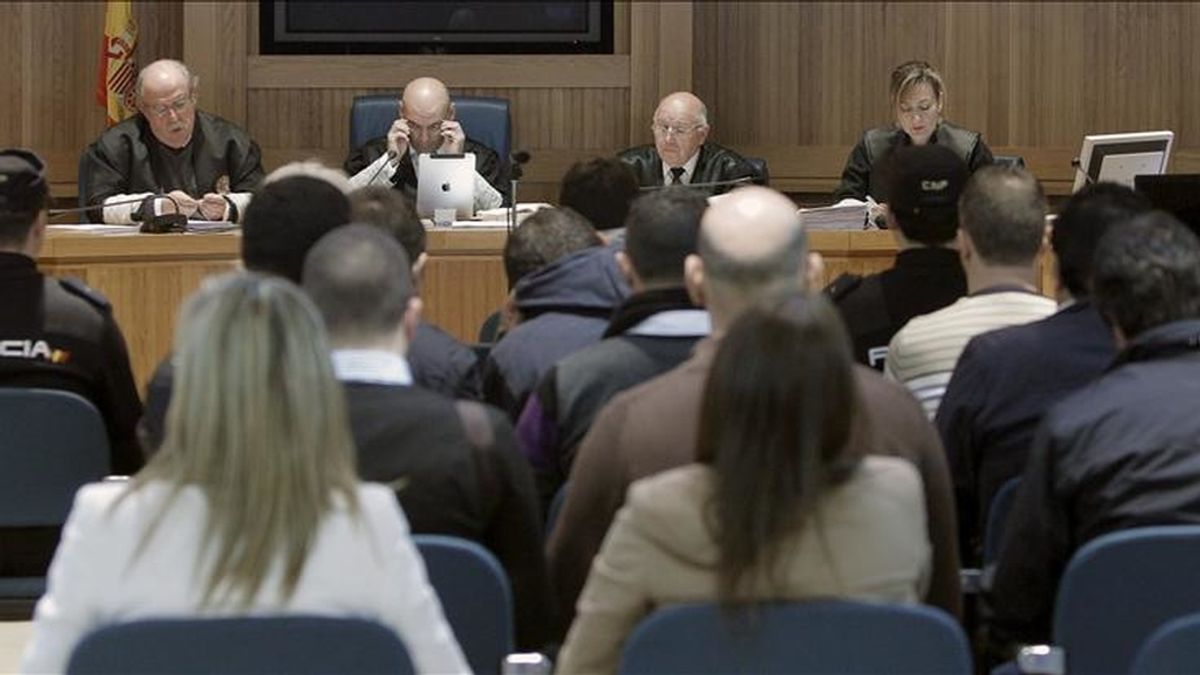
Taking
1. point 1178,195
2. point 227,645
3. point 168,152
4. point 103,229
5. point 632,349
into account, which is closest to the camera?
point 227,645

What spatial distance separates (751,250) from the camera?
3.55 m

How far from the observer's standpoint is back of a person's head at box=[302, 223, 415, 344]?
342 cm

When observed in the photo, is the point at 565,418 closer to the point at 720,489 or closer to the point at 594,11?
the point at 720,489

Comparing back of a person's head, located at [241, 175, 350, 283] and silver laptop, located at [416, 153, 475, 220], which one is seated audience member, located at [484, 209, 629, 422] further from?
silver laptop, located at [416, 153, 475, 220]

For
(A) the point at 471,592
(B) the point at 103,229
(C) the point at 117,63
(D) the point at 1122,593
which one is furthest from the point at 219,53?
(D) the point at 1122,593

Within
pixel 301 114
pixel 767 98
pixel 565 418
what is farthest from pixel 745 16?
pixel 565 418

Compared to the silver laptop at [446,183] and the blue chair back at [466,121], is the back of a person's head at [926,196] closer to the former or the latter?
the silver laptop at [446,183]

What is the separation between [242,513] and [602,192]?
108 inches

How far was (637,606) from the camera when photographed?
2.93 meters

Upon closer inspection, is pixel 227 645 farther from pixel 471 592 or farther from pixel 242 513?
pixel 471 592

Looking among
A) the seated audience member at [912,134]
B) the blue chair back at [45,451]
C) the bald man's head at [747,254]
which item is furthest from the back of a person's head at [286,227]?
the seated audience member at [912,134]

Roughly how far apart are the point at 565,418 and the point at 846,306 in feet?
3.40

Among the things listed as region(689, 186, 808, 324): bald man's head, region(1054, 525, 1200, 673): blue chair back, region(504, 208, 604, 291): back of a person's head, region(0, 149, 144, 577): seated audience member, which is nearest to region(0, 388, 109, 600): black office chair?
region(0, 149, 144, 577): seated audience member

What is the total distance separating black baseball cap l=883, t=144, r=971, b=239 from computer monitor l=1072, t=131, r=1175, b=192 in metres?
2.86
